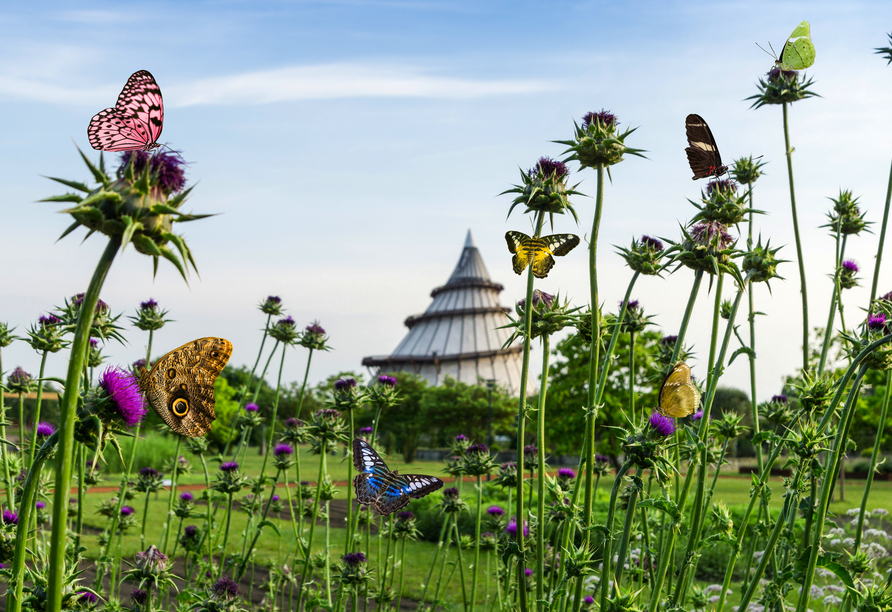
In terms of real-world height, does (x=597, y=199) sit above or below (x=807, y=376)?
above

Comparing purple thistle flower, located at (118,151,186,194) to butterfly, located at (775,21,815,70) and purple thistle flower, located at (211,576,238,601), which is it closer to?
purple thistle flower, located at (211,576,238,601)

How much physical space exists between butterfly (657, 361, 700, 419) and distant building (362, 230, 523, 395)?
96796mm

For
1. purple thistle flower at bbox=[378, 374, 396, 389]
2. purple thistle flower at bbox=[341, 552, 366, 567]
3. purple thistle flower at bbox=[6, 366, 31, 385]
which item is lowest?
purple thistle flower at bbox=[341, 552, 366, 567]

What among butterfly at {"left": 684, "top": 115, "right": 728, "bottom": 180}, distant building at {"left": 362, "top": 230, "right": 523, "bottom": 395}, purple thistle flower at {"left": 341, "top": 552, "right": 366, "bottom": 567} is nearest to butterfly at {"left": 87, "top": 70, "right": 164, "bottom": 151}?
butterfly at {"left": 684, "top": 115, "right": 728, "bottom": 180}

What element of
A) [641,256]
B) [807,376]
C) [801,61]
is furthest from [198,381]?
[801,61]

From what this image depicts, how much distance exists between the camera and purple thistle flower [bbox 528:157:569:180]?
5328 millimetres

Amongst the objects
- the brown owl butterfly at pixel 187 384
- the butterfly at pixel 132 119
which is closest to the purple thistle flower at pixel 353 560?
the brown owl butterfly at pixel 187 384

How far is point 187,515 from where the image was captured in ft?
31.3

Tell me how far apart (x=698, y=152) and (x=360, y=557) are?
517 cm

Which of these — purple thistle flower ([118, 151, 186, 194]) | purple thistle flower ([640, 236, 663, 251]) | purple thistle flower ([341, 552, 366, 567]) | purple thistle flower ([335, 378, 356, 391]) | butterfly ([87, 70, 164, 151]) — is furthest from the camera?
purple thistle flower ([335, 378, 356, 391])

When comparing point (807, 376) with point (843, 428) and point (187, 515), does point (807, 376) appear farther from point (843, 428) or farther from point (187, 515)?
point (187, 515)

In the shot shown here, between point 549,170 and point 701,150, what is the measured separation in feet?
4.27

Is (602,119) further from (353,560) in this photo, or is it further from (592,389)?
(353,560)

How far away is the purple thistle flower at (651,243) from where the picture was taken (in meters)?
6.15
